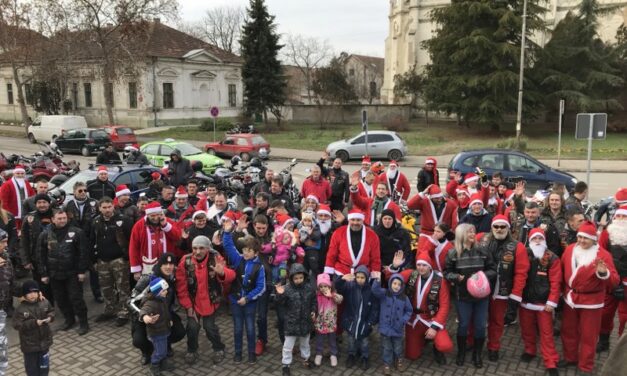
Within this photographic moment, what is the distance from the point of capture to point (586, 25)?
36312 millimetres

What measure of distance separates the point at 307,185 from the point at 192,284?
14.2 feet

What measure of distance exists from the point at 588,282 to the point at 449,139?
30.8m

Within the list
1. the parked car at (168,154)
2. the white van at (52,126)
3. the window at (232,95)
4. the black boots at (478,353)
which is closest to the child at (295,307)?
the black boots at (478,353)

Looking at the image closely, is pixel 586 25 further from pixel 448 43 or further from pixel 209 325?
pixel 209 325

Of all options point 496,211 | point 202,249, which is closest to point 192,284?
point 202,249

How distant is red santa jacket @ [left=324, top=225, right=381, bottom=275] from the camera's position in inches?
236

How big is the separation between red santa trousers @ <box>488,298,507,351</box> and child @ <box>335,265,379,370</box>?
54.0 inches

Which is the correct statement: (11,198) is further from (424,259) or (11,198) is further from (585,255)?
(585,255)

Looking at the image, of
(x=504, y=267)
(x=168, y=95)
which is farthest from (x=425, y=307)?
(x=168, y=95)

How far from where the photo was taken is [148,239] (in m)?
6.45

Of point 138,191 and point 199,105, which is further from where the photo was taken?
point 199,105

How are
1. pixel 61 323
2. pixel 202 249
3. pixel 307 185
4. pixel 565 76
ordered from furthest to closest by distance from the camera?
pixel 565 76 < pixel 307 185 < pixel 61 323 < pixel 202 249

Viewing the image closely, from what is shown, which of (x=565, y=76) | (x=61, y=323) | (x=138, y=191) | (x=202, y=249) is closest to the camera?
(x=202, y=249)

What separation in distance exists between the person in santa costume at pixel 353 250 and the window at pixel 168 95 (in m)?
39.5
